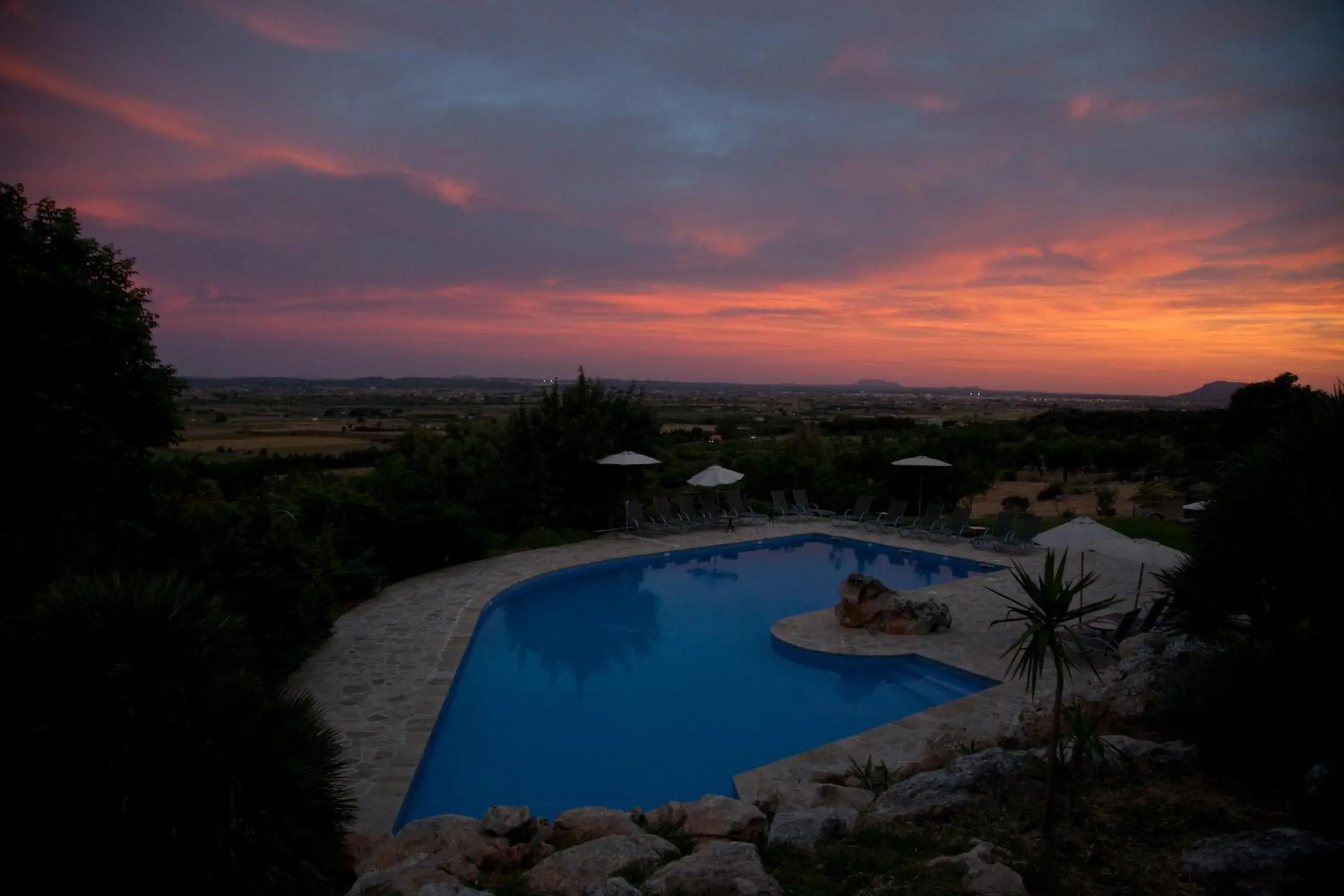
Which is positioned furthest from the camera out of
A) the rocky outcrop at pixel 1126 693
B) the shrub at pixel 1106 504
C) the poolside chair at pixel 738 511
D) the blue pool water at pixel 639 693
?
the shrub at pixel 1106 504

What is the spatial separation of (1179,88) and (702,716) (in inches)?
482

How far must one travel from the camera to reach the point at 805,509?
17391mm

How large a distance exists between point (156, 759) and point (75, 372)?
14.2ft

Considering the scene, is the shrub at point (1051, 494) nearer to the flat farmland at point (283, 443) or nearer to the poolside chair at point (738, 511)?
the poolside chair at point (738, 511)

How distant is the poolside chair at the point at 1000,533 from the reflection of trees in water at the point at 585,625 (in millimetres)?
7133

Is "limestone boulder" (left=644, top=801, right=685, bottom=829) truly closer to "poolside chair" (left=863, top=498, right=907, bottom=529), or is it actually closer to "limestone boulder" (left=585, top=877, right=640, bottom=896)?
"limestone boulder" (left=585, top=877, right=640, bottom=896)

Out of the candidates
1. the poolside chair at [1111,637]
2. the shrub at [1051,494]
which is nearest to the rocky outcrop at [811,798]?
the poolside chair at [1111,637]

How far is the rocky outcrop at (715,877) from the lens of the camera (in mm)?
3105

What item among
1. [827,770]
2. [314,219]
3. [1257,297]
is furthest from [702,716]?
[1257,297]

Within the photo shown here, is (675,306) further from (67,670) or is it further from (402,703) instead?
(67,670)

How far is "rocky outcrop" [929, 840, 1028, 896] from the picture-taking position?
9.77ft

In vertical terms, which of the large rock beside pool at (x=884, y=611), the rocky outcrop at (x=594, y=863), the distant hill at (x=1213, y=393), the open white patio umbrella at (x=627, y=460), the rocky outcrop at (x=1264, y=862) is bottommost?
the large rock beside pool at (x=884, y=611)

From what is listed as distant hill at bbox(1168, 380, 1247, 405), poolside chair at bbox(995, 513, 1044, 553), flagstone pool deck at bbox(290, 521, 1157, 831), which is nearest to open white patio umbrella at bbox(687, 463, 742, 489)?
flagstone pool deck at bbox(290, 521, 1157, 831)

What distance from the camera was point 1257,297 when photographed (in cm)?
1703
